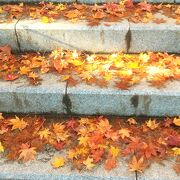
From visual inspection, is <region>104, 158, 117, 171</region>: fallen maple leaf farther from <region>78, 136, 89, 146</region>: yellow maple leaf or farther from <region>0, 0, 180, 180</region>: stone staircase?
<region>78, 136, 89, 146</region>: yellow maple leaf

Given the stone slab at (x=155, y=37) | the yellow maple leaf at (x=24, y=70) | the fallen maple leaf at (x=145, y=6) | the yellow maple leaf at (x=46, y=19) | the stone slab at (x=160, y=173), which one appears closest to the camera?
the stone slab at (x=160, y=173)

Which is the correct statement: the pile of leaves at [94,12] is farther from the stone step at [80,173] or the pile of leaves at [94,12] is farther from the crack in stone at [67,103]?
the stone step at [80,173]

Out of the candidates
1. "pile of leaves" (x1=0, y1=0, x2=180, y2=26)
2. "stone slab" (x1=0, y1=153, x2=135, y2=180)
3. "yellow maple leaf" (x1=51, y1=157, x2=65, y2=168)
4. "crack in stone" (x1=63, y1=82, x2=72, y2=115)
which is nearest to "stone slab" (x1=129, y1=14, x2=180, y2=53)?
"pile of leaves" (x1=0, y1=0, x2=180, y2=26)

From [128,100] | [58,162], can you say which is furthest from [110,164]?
[128,100]

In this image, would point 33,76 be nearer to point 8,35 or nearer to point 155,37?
point 8,35

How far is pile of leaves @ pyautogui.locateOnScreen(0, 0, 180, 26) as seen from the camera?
12.9 ft

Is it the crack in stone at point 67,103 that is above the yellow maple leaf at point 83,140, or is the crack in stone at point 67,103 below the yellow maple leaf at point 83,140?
above

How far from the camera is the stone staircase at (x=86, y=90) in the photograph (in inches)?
113

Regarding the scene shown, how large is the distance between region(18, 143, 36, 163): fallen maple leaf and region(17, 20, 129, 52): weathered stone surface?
4.78 ft

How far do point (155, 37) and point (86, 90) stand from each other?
121cm

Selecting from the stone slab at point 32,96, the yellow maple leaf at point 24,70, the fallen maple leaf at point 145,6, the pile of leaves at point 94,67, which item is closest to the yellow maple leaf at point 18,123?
the stone slab at point 32,96

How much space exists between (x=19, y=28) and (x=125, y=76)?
1539 millimetres

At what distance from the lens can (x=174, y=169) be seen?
2.84m

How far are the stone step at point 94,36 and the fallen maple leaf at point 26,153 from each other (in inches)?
57.4
